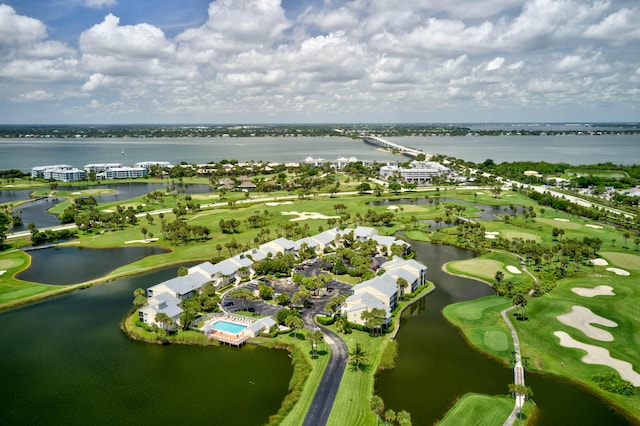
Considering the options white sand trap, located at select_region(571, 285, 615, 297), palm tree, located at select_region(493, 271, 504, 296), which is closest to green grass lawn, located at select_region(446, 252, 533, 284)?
palm tree, located at select_region(493, 271, 504, 296)

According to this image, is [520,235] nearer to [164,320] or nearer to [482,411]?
[482,411]

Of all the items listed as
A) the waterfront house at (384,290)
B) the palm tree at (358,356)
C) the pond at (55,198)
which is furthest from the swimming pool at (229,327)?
the pond at (55,198)

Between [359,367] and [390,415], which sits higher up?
[390,415]

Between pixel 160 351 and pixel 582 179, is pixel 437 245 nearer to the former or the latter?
pixel 160 351

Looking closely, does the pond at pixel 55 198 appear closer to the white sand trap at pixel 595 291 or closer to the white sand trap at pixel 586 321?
the white sand trap at pixel 586 321

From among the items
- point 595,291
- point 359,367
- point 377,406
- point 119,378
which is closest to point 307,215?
point 595,291
